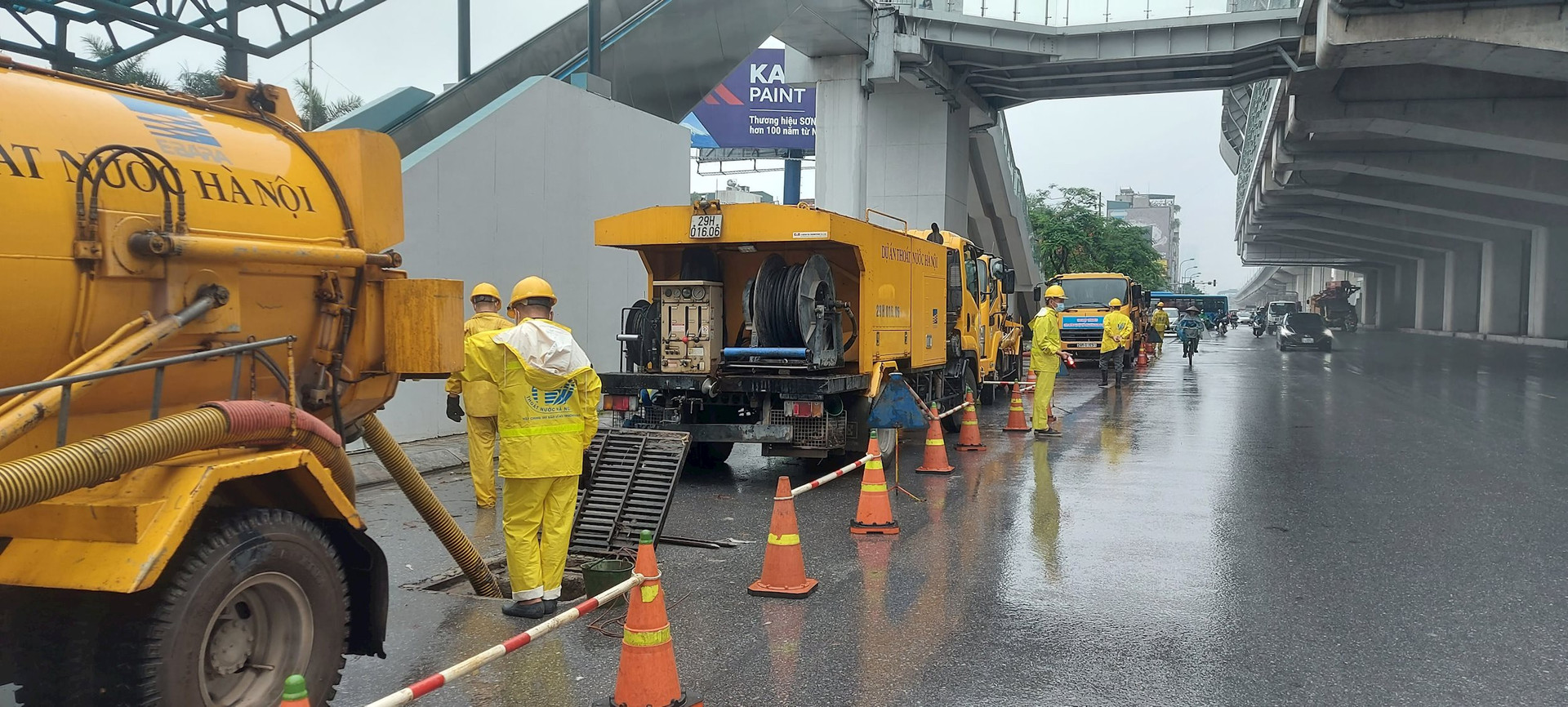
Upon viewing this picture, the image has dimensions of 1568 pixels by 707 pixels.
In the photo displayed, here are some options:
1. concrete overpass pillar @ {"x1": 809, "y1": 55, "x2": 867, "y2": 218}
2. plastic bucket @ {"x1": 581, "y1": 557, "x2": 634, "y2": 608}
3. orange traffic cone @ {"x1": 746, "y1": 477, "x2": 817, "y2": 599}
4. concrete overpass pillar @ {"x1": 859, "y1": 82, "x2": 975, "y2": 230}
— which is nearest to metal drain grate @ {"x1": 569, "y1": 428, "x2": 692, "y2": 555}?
plastic bucket @ {"x1": 581, "y1": 557, "x2": 634, "y2": 608}

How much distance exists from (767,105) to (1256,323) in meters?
32.2

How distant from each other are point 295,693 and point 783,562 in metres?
3.84

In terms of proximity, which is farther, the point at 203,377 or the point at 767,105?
the point at 767,105

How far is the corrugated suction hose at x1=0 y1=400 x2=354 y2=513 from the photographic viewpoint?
10.2 feet

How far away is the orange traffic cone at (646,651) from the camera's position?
4344mm

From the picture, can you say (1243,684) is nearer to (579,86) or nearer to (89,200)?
(89,200)

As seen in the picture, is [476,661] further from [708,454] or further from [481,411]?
[708,454]

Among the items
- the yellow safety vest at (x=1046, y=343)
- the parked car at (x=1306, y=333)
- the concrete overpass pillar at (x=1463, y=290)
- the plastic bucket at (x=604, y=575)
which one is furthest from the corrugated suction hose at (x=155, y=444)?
the concrete overpass pillar at (x=1463, y=290)

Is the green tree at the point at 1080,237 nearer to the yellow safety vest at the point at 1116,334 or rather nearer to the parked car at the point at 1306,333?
the parked car at the point at 1306,333

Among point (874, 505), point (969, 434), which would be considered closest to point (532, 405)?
point (874, 505)

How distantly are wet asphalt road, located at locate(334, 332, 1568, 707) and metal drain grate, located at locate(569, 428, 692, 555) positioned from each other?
0.41 metres

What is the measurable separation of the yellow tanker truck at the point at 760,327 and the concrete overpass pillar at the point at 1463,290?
186 feet

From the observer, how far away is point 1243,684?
4863 millimetres

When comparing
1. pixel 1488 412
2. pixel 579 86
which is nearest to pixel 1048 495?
pixel 579 86
